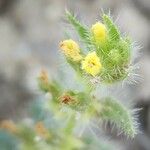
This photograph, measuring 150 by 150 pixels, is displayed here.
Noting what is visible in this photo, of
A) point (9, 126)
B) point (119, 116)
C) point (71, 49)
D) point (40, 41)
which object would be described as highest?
point (40, 41)

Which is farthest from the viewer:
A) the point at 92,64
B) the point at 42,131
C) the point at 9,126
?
the point at 9,126

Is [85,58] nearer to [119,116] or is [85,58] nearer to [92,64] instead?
[92,64]

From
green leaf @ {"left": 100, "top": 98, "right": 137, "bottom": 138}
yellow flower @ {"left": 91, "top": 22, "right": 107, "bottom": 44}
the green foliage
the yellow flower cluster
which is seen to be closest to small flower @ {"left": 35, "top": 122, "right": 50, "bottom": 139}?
the green foliage

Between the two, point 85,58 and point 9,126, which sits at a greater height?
point 9,126

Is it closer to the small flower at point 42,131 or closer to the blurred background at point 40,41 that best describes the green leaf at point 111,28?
the small flower at point 42,131

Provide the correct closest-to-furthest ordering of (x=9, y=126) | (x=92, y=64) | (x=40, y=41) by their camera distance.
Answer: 1. (x=92, y=64)
2. (x=9, y=126)
3. (x=40, y=41)

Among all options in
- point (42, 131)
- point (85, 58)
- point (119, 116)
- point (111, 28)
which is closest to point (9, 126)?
point (42, 131)
